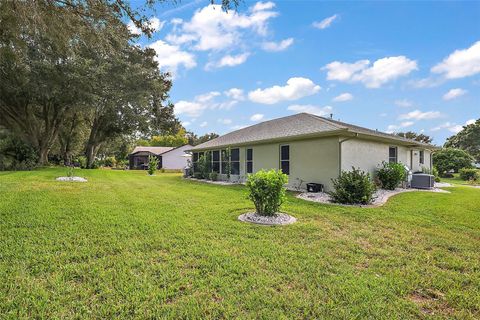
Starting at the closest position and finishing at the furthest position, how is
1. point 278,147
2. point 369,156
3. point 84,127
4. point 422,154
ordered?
1. point 369,156
2. point 278,147
3. point 422,154
4. point 84,127

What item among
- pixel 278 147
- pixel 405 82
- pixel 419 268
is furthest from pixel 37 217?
pixel 405 82

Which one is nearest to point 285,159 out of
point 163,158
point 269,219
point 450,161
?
point 269,219

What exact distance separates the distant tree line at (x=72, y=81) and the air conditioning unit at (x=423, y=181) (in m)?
12.2

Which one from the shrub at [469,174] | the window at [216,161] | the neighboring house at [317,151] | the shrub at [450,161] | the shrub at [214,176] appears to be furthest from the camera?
the shrub at [450,161]

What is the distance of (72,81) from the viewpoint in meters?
17.0

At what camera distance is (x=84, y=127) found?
29.6m

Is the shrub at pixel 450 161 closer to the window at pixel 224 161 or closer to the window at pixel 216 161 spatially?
the window at pixel 224 161

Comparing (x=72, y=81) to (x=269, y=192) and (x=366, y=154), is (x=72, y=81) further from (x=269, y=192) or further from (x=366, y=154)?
(x=366, y=154)

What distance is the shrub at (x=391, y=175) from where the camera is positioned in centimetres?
1108

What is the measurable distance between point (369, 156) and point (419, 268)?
349 inches

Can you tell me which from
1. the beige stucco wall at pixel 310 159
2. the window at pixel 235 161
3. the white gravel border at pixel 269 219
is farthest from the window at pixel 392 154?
the white gravel border at pixel 269 219

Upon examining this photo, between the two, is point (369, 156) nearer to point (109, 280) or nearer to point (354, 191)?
point (354, 191)

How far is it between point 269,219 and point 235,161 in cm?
981

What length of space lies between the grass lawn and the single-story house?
89.6ft
